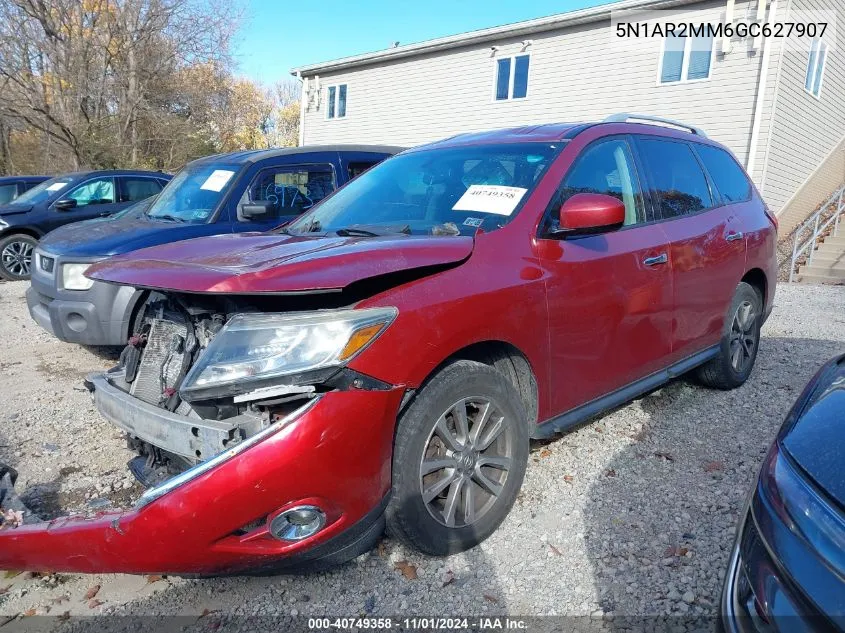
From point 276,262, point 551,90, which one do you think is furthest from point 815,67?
point 276,262

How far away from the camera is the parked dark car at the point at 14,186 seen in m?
11.5

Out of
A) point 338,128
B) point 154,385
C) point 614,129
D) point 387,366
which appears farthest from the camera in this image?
point 338,128

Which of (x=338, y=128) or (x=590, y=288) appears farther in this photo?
(x=338, y=128)

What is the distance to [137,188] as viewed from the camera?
10281 mm

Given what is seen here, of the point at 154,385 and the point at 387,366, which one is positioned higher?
the point at 387,366

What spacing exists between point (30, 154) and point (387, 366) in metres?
26.8

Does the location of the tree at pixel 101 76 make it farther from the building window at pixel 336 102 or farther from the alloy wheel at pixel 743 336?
the alloy wheel at pixel 743 336

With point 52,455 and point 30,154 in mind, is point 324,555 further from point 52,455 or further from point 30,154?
point 30,154

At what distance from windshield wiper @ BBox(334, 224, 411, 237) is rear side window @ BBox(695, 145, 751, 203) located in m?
2.62

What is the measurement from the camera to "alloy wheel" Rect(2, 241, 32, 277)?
974cm

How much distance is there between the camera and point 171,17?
2209cm

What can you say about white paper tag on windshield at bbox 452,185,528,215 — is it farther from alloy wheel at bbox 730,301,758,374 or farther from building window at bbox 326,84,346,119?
building window at bbox 326,84,346,119

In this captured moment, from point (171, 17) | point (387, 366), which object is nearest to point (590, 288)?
point (387, 366)

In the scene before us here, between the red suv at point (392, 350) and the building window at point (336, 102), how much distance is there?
697 inches
